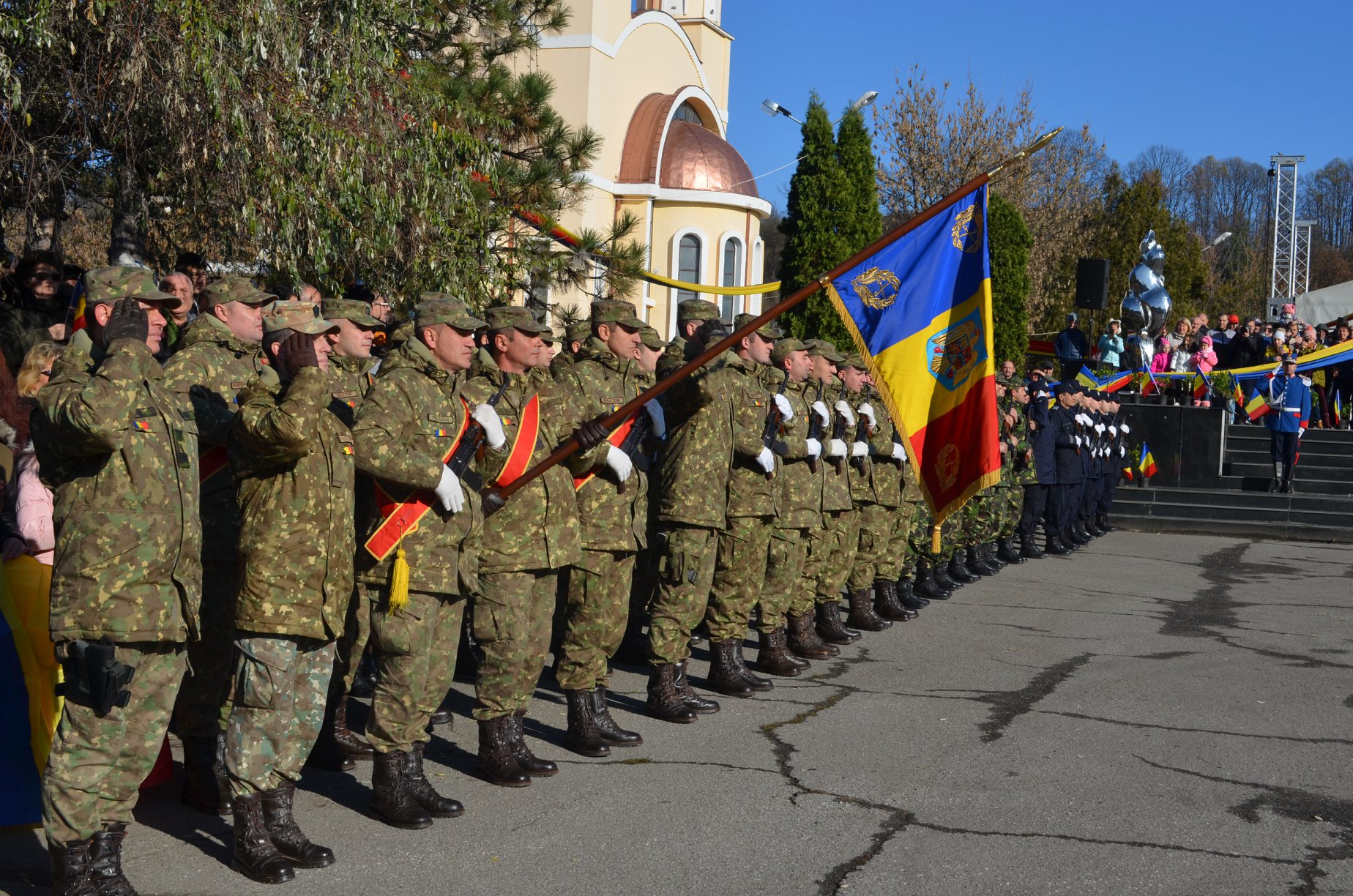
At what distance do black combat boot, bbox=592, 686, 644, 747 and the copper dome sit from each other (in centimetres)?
2968

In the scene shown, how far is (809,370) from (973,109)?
29723 mm

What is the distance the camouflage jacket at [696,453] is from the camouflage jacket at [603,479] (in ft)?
0.72

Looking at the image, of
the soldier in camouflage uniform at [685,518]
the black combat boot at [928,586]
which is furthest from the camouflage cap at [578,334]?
the black combat boot at [928,586]

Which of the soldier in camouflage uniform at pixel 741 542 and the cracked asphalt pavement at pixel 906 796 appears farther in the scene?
the soldier in camouflage uniform at pixel 741 542

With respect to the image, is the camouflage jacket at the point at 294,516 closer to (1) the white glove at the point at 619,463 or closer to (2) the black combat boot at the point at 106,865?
(2) the black combat boot at the point at 106,865

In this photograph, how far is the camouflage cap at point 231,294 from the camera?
5.45m

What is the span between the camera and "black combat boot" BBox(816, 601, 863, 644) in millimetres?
9617

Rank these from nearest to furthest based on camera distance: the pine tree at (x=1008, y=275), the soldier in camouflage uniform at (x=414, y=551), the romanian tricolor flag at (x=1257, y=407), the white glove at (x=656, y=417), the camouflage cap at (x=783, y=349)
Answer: the soldier in camouflage uniform at (x=414, y=551) → the white glove at (x=656, y=417) → the camouflage cap at (x=783, y=349) → the romanian tricolor flag at (x=1257, y=407) → the pine tree at (x=1008, y=275)

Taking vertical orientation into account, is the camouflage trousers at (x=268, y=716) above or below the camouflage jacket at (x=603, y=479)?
below

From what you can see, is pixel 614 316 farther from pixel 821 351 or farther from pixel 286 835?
pixel 286 835

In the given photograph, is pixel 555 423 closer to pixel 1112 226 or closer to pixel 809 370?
pixel 809 370

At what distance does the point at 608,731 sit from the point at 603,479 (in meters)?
1.21

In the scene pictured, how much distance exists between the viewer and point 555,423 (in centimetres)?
628

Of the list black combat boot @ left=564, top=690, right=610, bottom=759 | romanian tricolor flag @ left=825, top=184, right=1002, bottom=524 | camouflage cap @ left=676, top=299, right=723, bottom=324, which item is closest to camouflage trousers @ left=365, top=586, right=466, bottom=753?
black combat boot @ left=564, top=690, right=610, bottom=759
